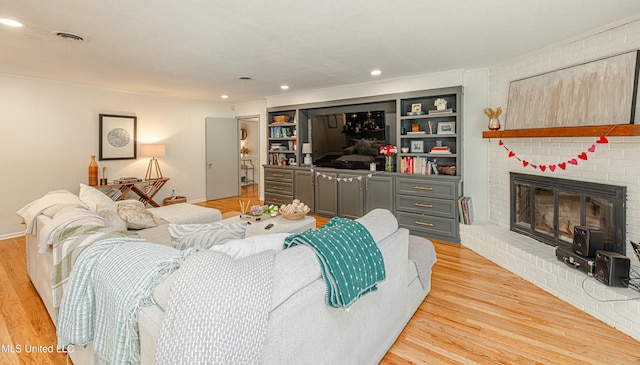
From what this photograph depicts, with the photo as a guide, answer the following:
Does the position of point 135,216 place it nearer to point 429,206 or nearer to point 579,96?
point 429,206

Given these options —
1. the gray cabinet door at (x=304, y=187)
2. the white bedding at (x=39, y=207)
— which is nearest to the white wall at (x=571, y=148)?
the gray cabinet door at (x=304, y=187)

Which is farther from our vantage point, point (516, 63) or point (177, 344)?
point (516, 63)

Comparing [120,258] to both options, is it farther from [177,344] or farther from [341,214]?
[341,214]

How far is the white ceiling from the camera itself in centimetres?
234

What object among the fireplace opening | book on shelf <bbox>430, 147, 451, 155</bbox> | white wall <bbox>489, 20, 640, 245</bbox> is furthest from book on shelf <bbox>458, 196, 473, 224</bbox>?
book on shelf <bbox>430, 147, 451, 155</bbox>

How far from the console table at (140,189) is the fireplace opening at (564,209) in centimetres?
588

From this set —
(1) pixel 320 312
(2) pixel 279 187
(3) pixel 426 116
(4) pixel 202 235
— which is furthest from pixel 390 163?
(1) pixel 320 312

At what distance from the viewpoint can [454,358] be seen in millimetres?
1980

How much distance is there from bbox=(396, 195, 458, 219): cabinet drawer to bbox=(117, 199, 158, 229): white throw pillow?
130 inches

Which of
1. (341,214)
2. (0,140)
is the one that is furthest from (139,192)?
(341,214)

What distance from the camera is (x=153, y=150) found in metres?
6.00

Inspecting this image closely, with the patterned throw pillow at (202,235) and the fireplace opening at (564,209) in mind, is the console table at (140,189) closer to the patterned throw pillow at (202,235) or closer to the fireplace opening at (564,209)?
the patterned throw pillow at (202,235)

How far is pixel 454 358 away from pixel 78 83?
249 inches

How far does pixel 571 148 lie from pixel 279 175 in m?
4.61
